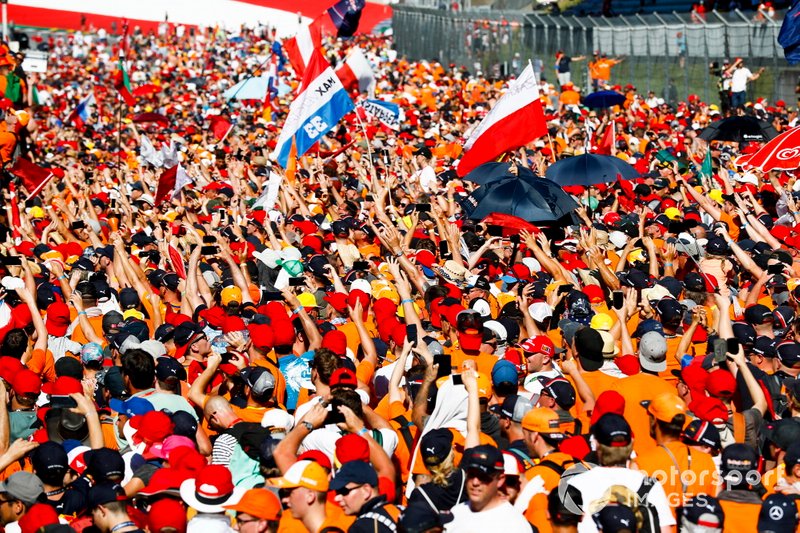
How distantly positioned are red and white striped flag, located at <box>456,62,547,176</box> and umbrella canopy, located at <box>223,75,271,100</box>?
1440cm

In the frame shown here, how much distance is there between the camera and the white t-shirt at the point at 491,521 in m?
5.39

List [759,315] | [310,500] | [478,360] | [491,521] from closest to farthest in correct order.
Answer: [491,521] < [310,500] < [478,360] < [759,315]

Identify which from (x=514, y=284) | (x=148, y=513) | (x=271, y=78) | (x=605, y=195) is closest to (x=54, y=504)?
(x=148, y=513)

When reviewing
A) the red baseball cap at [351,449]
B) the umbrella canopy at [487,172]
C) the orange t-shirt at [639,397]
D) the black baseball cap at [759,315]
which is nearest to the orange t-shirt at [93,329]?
the red baseball cap at [351,449]

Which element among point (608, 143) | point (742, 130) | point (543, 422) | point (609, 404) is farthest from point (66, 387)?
point (608, 143)

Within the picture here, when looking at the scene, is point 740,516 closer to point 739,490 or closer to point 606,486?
point 739,490

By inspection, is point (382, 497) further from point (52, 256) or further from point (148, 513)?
point (52, 256)

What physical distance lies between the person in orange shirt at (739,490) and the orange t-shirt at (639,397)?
1.02 metres

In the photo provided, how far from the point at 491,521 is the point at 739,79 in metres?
23.1

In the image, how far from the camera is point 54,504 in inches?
252

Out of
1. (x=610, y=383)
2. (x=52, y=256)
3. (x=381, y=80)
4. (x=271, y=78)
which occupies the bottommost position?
(x=381, y=80)

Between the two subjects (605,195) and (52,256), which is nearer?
(52,256)

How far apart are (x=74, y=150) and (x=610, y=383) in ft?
67.2

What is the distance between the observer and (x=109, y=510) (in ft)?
19.2
